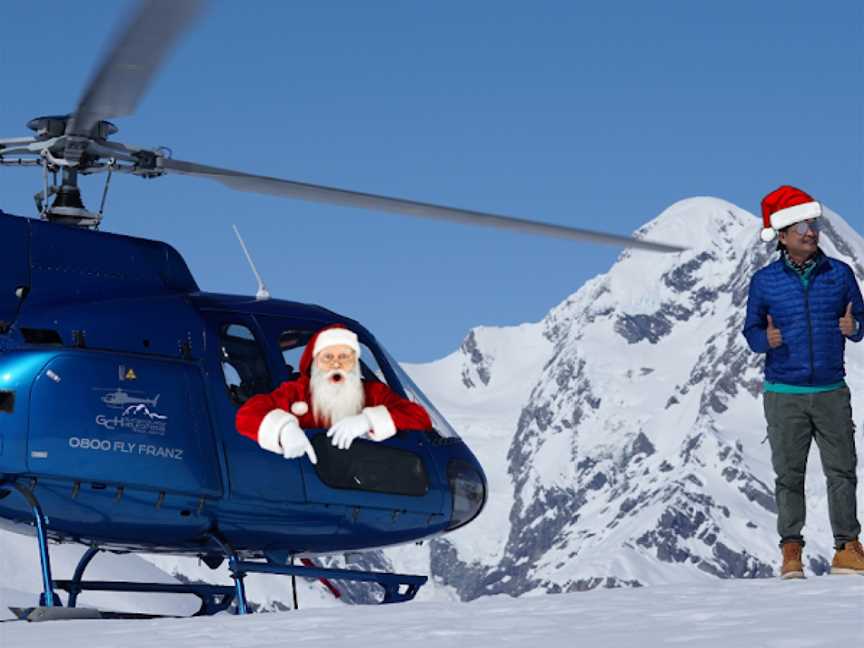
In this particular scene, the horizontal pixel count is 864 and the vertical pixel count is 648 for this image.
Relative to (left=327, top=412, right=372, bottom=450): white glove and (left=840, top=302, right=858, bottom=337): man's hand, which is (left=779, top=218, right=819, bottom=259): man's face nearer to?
(left=840, top=302, right=858, bottom=337): man's hand

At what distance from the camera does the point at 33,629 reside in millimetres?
8320

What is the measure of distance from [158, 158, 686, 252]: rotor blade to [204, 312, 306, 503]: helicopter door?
997mm

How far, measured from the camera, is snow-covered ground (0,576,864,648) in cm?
648

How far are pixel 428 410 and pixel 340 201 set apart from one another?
1771mm

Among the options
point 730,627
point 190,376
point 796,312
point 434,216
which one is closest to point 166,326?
point 190,376

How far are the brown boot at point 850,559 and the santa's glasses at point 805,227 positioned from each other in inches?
78.3

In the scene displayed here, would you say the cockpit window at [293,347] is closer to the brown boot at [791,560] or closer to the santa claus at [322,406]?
the santa claus at [322,406]

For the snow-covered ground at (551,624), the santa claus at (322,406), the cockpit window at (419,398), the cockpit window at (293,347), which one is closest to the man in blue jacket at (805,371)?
the snow-covered ground at (551,624)

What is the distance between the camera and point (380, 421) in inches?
409

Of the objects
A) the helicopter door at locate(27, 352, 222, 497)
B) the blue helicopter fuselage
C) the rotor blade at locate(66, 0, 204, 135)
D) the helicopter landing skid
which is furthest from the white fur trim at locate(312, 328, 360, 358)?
the rotor blade at locate(66, 0, 204, 135)

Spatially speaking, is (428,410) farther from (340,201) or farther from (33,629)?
(33,629)

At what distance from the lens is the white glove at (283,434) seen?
974cm

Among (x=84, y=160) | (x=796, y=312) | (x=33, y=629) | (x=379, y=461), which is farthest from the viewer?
(x=379, y=461)

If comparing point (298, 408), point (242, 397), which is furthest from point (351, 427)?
point (242, 397)
